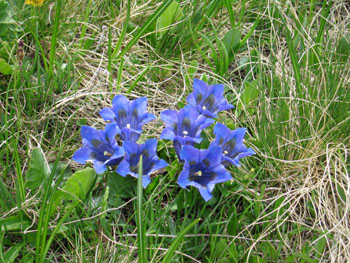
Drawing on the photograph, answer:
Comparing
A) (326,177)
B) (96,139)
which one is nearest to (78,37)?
(96,139)

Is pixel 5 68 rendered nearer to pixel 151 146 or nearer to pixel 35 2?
pixel 35 2

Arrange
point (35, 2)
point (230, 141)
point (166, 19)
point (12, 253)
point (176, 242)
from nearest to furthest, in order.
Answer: point (176, 242) < point (12, 253) < point (230, 141) < point (35, 2) < point (166, 19)

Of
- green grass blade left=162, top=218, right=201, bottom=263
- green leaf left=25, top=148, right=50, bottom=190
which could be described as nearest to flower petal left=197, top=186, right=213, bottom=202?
green grass blade left=162, top=218, right=201, bottom=263

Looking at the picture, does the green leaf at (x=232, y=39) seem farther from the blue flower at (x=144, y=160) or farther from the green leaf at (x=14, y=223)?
the green leaf at (x=14, y=223)

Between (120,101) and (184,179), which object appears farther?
(120,101)

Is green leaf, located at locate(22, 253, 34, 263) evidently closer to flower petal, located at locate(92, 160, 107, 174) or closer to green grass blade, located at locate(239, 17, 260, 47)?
flower petal, located at locate(92, 160, 107, 174)

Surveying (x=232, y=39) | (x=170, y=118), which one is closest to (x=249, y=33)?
(x=232, y=39)

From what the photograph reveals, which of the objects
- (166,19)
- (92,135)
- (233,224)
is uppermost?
(166,19)
